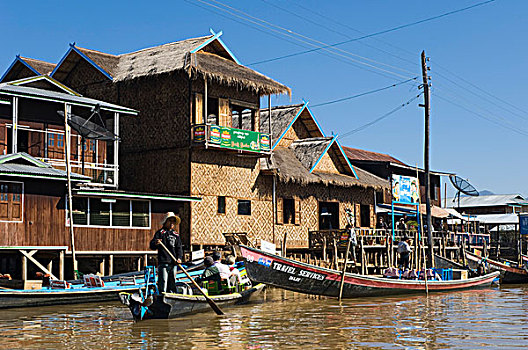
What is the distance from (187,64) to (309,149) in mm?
9338

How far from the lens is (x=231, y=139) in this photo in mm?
29469

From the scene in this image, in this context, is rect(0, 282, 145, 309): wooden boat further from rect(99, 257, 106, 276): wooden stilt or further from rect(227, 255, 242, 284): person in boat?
rect(99, 257, 106, 276): wooden stilt

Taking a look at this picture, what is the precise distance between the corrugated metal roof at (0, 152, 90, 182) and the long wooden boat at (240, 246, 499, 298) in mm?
7391

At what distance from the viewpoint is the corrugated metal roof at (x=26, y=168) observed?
2188 centimetres

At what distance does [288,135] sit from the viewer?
35938 millimetres

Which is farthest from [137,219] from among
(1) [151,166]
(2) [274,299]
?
(2) [274,299]

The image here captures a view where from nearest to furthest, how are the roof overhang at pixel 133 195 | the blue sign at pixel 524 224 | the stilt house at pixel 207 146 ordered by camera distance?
the roof overhang at pixel 133 195 → the stilt house at pixel 207 146 → the blue sign at pixel 524 224

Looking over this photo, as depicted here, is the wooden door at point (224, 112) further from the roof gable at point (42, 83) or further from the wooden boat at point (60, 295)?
the wooden boat at point (60, 295)

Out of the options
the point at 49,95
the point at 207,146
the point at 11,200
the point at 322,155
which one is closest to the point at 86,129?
the point at 49,95

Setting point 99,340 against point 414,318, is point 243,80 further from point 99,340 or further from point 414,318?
point 99,340

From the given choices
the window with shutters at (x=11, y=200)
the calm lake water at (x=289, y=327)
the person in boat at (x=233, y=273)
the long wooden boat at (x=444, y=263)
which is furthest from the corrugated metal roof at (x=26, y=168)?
the long wooden boat at (x=444, y=263)

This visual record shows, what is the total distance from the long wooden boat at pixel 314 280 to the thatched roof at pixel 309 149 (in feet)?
36.1

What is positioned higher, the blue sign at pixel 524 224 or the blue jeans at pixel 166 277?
the blue sign at pixel 524 224

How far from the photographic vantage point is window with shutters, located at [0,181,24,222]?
72.5 ft
